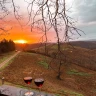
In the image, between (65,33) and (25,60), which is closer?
(65,33)

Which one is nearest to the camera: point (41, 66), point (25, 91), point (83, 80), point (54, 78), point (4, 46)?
point (25, 91)

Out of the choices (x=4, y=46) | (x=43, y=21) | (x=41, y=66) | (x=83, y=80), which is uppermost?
(x=43, y=21)

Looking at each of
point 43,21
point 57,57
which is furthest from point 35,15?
point 57,57

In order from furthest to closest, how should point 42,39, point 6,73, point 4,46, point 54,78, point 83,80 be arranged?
point 4,46 → point 83,80 → point 54,78 → point 6,73 → point 42,39

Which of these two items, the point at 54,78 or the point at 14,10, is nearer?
the point at 14,10

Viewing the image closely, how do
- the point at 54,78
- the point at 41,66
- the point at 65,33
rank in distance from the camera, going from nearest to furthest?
the point at 65,33 → the point at 54,78 → the point at 41,66

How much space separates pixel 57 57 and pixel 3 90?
215 cm

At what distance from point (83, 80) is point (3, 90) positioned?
76.3ft

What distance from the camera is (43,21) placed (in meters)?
2.71

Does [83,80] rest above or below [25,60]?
below

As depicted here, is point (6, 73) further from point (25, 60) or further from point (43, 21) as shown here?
point (43, 21)

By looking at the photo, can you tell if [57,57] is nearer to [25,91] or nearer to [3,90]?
[25,91]

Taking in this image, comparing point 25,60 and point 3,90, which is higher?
point 3,90

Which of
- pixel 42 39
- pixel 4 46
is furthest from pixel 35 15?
pixel 4 46
